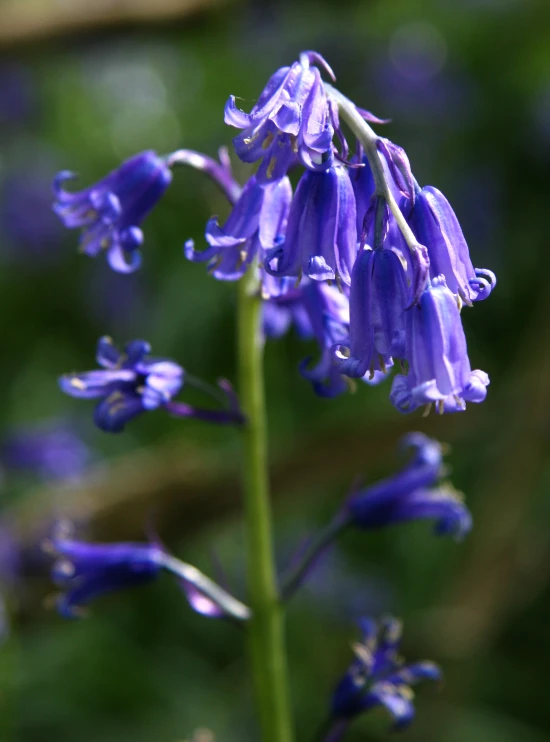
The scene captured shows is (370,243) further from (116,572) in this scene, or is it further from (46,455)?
(46,455)

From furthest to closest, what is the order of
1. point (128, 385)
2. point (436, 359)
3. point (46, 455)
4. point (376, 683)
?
point (46, 455) → point (376, 683) → point (128, 385) → point (436, 359)

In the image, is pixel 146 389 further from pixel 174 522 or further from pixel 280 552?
pixel 280 552

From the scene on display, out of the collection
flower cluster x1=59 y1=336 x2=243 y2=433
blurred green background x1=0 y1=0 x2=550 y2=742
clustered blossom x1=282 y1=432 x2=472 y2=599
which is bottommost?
blurred green background x1=0 y1=0 x2=550 y2=742

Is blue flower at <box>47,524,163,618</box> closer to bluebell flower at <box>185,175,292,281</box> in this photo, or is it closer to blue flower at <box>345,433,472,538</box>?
blue flower at <box>345,433,472,538</box>

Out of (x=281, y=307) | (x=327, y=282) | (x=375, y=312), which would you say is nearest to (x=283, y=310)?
(x=281, y=307)

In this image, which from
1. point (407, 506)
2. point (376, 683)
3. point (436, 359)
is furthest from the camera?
point (407, 506)

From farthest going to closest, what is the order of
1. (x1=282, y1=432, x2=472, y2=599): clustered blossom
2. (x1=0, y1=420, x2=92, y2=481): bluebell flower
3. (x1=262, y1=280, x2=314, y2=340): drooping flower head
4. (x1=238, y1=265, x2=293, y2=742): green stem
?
(x1=0, y1=420, x2=92, y2=481): bluebell flower → (x1=282, y1=432, x2=472, y2=599): clustered blossom → (x1=238, y1=265, x2=293, y2=742): green stem → (x1=262, y1=280, x2=314, y2=340): drooping flower head

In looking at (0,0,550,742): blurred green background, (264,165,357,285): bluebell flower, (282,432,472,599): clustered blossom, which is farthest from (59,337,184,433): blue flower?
(0,0,550,742): blurred green background
